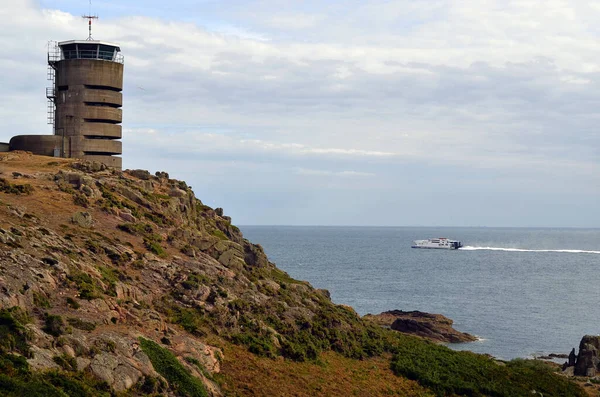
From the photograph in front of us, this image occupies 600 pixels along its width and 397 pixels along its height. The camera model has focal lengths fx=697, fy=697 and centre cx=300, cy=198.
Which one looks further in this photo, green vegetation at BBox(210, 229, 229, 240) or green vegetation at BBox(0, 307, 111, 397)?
green vegetation at BBox(210, 229, 229, 240)

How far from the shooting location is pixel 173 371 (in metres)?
32.3

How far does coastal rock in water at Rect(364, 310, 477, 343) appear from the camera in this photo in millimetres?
89938

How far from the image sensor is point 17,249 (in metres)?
35.8

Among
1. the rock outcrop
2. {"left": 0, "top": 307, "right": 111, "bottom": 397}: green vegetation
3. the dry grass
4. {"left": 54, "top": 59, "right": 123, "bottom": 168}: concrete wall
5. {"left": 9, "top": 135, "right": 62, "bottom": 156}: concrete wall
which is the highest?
{"left": 54, "top": 59, "right": 123, "bottom": 168}: concrete wall

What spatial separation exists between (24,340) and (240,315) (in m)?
17.0

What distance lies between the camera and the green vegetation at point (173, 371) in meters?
31.7

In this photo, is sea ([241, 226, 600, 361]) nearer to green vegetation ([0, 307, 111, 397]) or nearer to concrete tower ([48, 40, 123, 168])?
concrete tower ([48, 40, 123, 168])

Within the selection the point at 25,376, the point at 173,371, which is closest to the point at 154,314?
the point at 173,371

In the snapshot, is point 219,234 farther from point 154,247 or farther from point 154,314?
point 154,314

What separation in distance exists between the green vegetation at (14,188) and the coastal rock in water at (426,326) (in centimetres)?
5598

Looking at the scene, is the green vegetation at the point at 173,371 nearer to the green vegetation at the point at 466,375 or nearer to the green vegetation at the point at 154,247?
the green vegetation at the point at 154,247

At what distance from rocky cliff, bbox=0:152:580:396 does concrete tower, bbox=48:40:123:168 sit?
4259 mm

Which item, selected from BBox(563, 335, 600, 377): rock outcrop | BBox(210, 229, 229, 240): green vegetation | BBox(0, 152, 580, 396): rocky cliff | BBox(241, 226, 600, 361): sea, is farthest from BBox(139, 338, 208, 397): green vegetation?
BBox(241, 226, 600, 361): sea

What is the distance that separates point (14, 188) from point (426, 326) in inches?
2415
